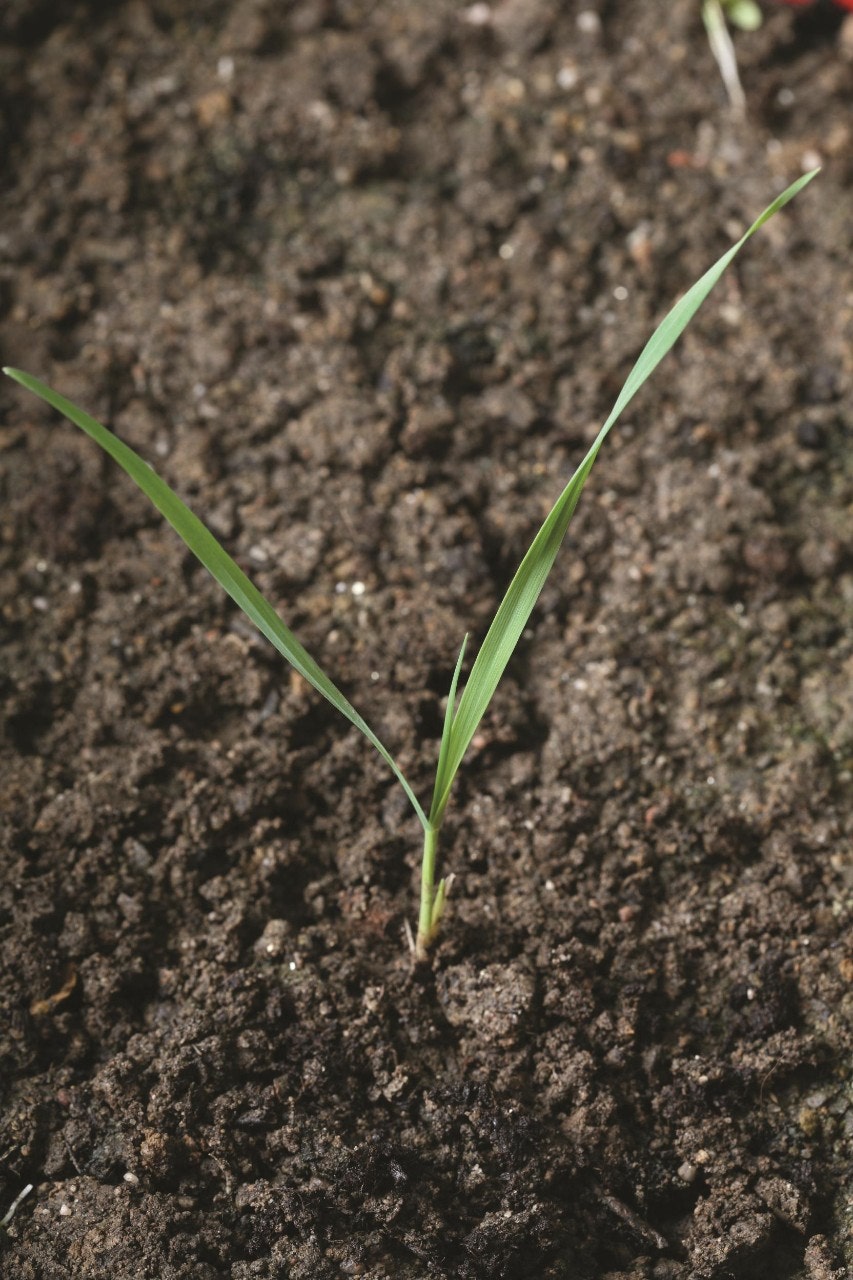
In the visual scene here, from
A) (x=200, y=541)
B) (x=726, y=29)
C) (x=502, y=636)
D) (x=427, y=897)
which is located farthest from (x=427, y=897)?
(x=726, y=29)

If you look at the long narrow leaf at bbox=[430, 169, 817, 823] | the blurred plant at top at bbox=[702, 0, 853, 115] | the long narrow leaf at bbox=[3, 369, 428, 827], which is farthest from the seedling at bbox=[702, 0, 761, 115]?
the long narrow leaf at bbox=[3, 369, 428, 827]

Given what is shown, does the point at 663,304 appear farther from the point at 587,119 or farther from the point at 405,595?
the point at 405,595

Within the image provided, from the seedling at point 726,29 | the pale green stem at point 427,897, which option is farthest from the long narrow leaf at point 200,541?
the seedling at point 726,29

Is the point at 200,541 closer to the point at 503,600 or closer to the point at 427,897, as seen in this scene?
the point at 503,600

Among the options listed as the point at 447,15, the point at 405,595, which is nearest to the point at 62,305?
the point at 405,595

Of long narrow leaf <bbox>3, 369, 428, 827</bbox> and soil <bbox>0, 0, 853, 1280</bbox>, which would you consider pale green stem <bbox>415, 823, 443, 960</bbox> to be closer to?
soil <bbox>0, 0, 853, 1280</bbox>

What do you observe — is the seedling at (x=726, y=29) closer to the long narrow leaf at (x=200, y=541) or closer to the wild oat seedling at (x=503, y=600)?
the wild oat seedling at (x=503, y=600)
